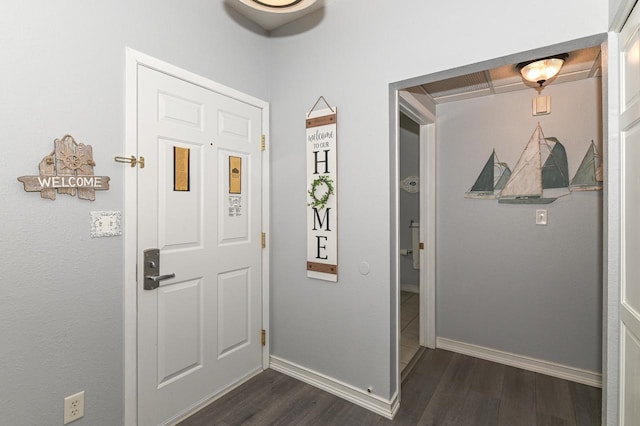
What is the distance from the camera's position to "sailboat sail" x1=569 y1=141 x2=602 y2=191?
236 centimetres

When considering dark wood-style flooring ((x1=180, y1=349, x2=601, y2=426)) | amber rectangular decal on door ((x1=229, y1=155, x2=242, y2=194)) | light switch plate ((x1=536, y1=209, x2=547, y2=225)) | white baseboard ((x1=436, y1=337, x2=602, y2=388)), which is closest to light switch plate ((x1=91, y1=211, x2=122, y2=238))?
amber rectangular decal on door ((x1=229, y1=155, x2=242, y2=194))

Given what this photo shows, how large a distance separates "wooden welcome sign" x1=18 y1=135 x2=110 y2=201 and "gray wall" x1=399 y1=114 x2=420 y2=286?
13.5ft

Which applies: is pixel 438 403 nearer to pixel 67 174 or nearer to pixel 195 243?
pixel 195 243

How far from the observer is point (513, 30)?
1613mm

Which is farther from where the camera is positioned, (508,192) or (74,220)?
(508,192)

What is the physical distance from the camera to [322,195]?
2.27m

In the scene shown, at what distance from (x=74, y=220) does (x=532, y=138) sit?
10.4ft

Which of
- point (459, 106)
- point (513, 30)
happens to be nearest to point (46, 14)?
point (513, 30)

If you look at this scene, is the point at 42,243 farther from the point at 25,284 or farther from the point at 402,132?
the point at 402,132

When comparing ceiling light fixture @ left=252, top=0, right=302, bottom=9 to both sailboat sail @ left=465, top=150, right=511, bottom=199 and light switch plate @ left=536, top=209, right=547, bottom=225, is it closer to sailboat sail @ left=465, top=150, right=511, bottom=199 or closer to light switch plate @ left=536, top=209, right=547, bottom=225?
sailboat sail @ left=465, top=150, right=511, bottom=199

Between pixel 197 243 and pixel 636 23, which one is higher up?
pixel 636 23

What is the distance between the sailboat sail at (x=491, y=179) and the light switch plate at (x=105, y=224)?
273 cm

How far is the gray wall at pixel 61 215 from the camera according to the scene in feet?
4.41

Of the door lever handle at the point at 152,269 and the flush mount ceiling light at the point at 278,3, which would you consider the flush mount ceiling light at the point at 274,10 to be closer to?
the flush mount ceiling light at the point at 278,3
